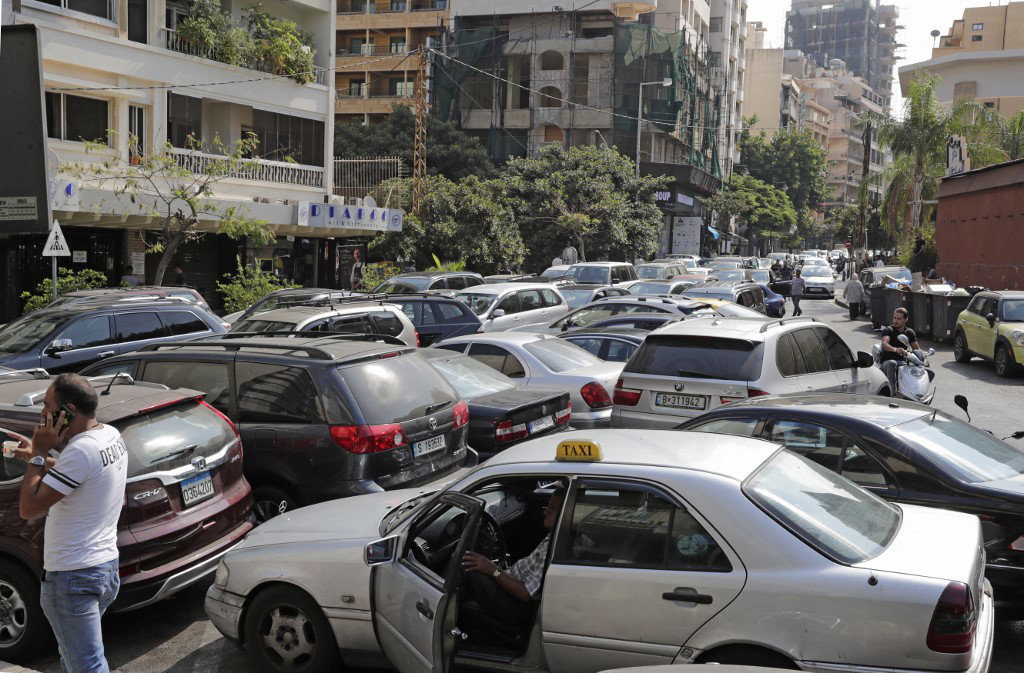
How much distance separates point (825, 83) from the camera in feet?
471

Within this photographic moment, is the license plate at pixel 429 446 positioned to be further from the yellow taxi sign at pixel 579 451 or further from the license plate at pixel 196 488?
the yellow taxi sign at pixel 579 451

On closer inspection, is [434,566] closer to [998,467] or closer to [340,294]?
[998,467]

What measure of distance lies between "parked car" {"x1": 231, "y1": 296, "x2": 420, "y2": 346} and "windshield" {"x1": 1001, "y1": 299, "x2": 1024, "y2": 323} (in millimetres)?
12581

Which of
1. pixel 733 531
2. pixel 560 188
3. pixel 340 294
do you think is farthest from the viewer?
pixel 560 188

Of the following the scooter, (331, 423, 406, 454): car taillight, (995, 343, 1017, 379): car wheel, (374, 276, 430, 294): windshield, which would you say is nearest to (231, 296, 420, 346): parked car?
(331, 423, 406, 454): car taillight

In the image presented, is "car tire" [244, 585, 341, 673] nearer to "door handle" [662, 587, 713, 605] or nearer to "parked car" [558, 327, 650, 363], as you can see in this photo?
"door handle" [662, 587, 713, 605]

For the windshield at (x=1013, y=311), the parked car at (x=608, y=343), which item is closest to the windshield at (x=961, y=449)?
the parked car at (x=608, y=343)

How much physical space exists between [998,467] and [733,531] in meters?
2.85

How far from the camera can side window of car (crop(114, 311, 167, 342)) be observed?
13.4 meters

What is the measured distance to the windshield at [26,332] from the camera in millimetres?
12500

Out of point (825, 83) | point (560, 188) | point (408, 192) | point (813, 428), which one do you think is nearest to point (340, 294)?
point (813, 428)

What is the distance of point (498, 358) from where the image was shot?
1142 cm

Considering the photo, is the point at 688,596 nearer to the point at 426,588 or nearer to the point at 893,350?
the point at 426,588

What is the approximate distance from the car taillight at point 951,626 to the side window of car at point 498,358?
750 cm
